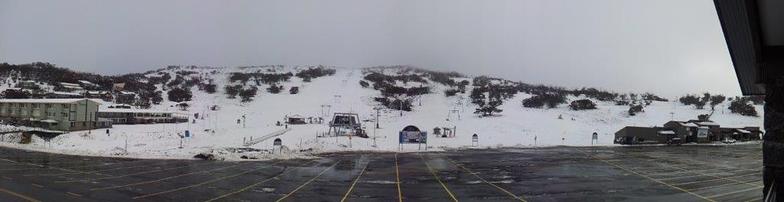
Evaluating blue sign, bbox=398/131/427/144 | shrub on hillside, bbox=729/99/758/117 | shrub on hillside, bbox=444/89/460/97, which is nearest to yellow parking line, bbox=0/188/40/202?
blue sign, bbox=398/131/427/144

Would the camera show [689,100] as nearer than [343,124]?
No

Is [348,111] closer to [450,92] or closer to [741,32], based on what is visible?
[450,92]

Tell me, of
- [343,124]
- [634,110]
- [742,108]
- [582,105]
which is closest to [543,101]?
[582,105]

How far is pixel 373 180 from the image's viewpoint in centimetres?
2789

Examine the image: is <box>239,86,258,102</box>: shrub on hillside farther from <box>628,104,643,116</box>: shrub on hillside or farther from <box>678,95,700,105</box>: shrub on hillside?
<box>678,95,700,105</box>: shrub on hillside

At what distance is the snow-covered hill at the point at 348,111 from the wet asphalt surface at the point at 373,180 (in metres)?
11.9

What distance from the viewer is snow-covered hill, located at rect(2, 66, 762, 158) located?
54.8 metres

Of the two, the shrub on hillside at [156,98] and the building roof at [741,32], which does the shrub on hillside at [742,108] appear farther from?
the shrub on hillside at [156,98]

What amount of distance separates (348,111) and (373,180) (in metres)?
77.5

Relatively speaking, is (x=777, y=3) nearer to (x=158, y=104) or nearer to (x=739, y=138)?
(x=739, y=138)

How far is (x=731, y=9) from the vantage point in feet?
31.0

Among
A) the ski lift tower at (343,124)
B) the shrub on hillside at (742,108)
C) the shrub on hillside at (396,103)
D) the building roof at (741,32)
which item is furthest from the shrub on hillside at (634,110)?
the building roof at (741,32)

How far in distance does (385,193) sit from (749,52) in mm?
14856

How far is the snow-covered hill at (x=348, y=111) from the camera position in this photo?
180ft
